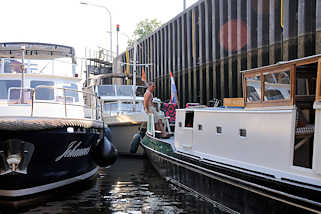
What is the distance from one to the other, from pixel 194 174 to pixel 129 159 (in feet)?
22.0

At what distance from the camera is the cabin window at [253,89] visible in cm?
574

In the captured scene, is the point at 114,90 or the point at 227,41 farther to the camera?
the point at 114,90

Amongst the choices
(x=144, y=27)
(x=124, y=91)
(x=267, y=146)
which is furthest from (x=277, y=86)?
(x=144, y=27)

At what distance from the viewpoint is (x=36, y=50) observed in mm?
11055

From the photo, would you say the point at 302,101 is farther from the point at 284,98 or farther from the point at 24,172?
Answer: the point at 24,172

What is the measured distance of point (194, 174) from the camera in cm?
728

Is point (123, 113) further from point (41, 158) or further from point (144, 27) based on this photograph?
point (144, 27)

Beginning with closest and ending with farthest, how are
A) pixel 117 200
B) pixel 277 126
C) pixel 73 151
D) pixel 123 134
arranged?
1. pixel 277 126
2. pixel 117 200
3. pixel 73 151
4. pixel 123 134

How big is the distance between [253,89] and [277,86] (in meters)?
0.60

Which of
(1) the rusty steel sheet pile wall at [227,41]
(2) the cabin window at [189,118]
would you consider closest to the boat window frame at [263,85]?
(2) the cabin window at [189,118]

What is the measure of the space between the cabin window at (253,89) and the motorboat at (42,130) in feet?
13.1

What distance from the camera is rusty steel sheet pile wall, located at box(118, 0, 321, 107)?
36.3 feet

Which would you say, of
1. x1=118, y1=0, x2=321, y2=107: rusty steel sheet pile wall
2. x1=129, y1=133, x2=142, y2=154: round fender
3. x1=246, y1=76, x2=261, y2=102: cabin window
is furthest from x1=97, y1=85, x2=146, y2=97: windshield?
x1=246, y1=76, x2=261, y2=102: cabin window

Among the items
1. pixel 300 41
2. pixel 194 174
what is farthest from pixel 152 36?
pixel 194 174
